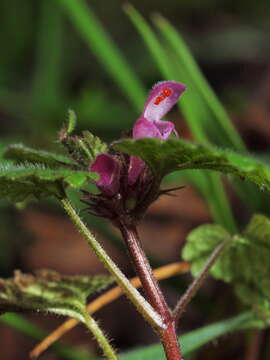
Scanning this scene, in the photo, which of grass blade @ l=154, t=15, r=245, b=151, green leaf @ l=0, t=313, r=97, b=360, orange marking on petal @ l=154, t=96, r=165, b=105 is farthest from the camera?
grass blade @ l=154, t=15, r=245, b=151

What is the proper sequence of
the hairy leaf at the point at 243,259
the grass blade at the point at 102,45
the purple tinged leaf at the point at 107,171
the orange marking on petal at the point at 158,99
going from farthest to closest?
the grass blade at the point at 102,45
the hairy leaf at the point at 243,259
the orange marking on petal at the point at 158,99
the purple tinged leaf at the point at 107,171

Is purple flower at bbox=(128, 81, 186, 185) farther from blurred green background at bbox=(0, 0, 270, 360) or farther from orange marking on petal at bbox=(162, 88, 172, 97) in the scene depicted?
blurred green background at bbox=(0, 0, 270, 360)

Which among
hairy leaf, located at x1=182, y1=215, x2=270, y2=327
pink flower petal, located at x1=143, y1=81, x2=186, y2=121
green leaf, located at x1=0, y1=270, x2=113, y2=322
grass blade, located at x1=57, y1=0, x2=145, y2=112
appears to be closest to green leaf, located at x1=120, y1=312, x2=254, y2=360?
hairy leaf, located at x1=182, y1=215, x2=270, y2=327

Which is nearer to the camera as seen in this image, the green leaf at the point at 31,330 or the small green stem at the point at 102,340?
the small green stem at the point at 102,340

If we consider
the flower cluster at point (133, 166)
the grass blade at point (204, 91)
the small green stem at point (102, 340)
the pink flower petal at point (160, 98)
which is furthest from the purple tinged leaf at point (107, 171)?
the grass blade at point (204, 91)

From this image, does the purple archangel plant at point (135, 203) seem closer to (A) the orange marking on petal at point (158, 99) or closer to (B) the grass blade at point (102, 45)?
(A) the orange marking on petal at point (158, 99)

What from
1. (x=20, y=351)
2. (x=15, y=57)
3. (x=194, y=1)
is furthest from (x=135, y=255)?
(x=194, y=1)

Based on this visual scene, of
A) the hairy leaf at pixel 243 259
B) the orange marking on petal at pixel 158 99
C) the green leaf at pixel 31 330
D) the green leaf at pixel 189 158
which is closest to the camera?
the green leaf at pixel 189 158
